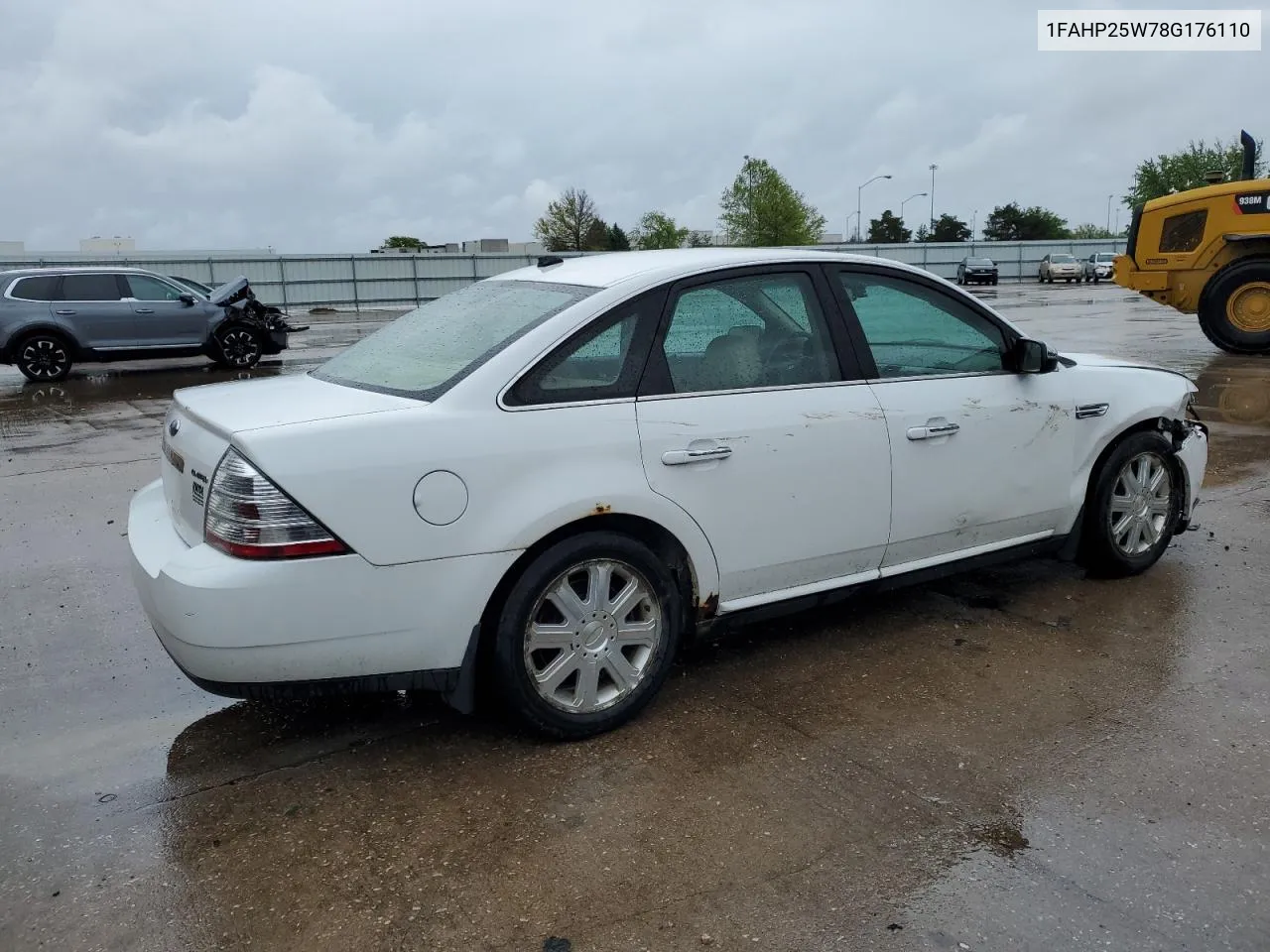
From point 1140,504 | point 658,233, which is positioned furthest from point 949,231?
point 1140,504

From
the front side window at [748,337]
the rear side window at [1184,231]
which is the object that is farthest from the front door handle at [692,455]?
the rear side window at [1184,231]

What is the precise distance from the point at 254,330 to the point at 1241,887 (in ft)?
53.1

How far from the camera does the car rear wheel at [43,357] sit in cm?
1513

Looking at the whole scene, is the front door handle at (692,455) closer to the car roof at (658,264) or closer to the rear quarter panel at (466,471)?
the rear quarter panel at (466,471)

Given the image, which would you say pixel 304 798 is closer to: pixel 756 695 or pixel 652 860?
pixel 652 860

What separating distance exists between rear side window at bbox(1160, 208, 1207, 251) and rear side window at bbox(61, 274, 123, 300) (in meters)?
14.9

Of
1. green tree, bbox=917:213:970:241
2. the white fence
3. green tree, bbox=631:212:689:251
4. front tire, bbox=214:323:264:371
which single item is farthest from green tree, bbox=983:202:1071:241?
front tire, bbox=214:323:264:371

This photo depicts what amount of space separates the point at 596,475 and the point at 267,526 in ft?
3.33

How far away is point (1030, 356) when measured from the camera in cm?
456

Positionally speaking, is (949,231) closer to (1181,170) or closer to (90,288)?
(1181,170)

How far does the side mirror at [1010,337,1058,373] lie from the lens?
15.0ft

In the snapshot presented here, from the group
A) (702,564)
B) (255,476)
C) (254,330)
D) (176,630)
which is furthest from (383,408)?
(254,330)

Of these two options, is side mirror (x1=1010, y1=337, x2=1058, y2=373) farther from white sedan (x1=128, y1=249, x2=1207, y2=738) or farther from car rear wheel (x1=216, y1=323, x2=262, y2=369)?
car rear wheel (x1=216, y1=323, x2=262, y2=369)

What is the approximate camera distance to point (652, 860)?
2928 millimetres
